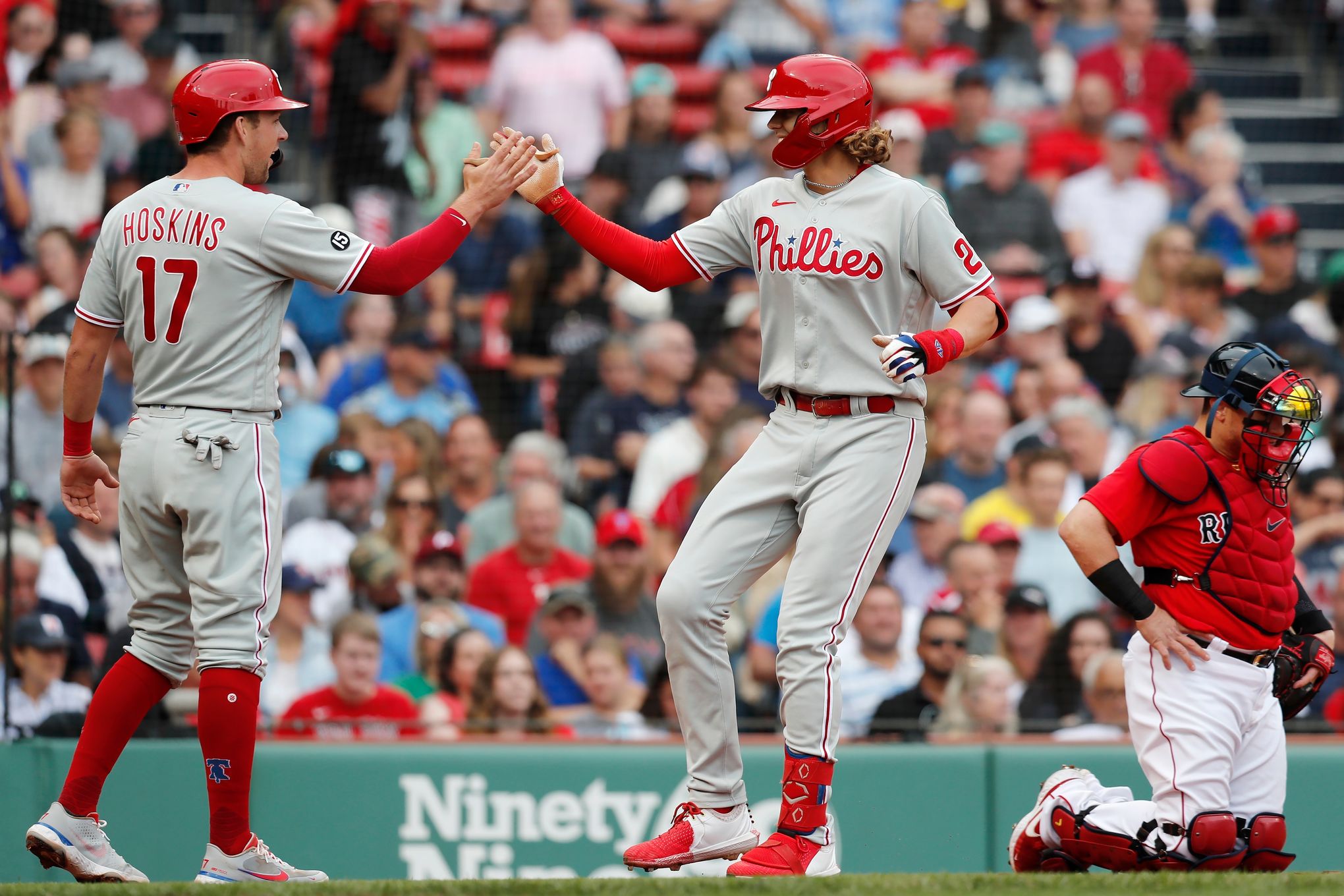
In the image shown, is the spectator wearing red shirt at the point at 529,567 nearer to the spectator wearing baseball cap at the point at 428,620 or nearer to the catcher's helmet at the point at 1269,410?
the spectator wearing baseball cap at the point at 428,620

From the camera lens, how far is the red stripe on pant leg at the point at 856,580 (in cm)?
447

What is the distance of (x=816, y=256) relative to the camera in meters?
4.62

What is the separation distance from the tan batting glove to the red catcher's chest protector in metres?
Answer: 1.80

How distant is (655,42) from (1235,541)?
8.06m

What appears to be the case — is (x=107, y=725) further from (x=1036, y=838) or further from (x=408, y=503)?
(x=408, y=503)

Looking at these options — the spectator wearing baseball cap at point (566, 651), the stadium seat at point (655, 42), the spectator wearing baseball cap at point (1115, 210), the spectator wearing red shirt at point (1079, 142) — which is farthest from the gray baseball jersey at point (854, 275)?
the stadium seat at point (655, 42)

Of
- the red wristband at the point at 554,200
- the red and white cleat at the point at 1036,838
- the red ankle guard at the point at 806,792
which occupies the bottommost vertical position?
the red and white cleat at the point at 1036,838

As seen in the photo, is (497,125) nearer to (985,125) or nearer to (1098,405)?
(985,125)

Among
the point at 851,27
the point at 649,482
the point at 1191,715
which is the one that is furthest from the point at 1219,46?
the point at 1191,715

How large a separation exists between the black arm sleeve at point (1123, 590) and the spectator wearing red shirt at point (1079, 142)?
21.3 ft

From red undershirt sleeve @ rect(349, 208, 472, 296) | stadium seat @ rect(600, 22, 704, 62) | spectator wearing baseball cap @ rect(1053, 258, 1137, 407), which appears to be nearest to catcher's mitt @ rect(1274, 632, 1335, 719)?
red undershirt sleeve @ rect(349, 208, 472, 296)

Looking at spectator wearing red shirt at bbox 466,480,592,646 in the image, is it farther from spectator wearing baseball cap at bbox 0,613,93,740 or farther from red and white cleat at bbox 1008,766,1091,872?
red and white cleat at bbox 1008,766,1091,872

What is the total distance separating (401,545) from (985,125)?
15.4 feet

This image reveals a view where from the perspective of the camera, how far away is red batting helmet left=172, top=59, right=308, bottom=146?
4.52 m
